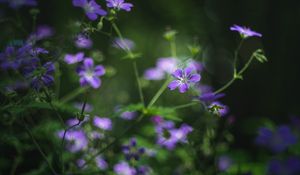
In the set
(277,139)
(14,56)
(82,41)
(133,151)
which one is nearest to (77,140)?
(133,151)

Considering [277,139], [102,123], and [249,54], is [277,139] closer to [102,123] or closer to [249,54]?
[102,123]

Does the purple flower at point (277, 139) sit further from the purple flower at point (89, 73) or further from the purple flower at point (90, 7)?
the purple flower at point (90, 7)

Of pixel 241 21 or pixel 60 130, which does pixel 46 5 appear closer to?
pixel 241 21

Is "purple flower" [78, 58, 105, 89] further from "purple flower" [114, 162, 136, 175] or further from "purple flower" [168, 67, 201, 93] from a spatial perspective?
"purple flower" [114, 162, 136, 175]

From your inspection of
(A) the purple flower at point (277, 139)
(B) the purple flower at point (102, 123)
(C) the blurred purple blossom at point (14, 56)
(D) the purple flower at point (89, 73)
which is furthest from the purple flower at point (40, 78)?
(A) the purple flower at point (277, 139)

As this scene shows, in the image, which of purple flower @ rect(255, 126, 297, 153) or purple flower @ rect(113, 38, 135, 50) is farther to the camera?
purple flower @ rect(255, 126, 297, 153)

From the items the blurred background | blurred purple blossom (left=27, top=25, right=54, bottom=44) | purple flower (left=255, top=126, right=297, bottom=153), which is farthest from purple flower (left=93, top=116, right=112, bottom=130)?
the blurred background
